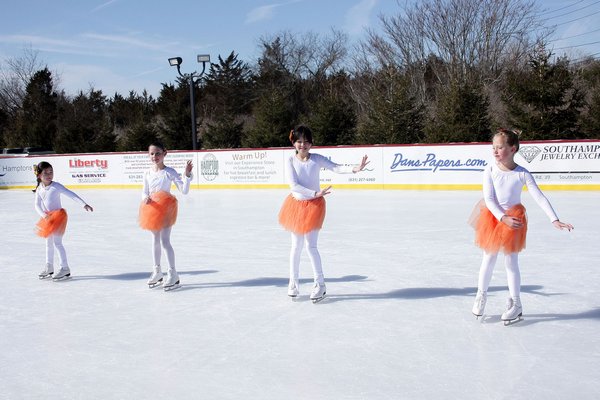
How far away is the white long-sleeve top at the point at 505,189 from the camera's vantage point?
3723mm

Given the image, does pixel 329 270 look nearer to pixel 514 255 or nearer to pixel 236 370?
pixel 514 255

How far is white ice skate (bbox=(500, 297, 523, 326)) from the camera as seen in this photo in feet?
12.6

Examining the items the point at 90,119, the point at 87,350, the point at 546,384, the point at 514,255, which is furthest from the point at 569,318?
the point at 90,119

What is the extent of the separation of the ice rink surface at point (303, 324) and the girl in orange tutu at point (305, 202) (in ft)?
1.47

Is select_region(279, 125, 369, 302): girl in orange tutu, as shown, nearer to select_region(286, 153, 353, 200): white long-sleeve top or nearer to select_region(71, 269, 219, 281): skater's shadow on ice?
select_region(286, 153, 353, 200): white long-sleeve top

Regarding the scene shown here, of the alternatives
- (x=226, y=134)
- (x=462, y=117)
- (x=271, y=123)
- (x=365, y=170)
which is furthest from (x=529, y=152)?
(x=226, y=134)

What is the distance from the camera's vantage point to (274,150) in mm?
17094

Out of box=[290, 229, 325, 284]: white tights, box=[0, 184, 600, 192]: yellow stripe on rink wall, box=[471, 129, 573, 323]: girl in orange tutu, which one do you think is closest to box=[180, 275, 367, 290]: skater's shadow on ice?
box=[290, 229, 325, 284]: white tights

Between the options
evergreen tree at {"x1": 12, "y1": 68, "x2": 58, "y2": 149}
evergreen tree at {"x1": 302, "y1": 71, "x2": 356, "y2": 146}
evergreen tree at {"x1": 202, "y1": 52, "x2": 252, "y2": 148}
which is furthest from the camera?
evergreen tree at {"x1": 202, "y1": 52, "x2": 252, "y2": 148}

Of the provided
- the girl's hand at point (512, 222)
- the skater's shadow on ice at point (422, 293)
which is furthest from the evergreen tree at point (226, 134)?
the girl's hand at point (512, 222)

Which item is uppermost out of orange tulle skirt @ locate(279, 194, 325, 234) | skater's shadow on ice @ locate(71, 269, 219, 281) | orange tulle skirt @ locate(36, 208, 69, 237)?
orange tulle skirt @ locate(279, 194, 325, 234)

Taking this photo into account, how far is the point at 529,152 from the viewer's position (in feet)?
47.3

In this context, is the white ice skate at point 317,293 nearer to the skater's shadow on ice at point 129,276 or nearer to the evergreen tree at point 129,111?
the skater's shadow on ice at point 129,276

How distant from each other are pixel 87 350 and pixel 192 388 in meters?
1.02
